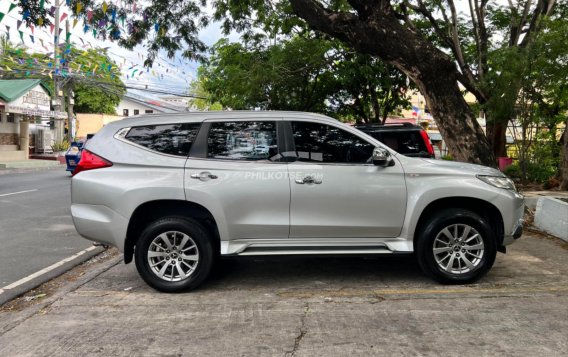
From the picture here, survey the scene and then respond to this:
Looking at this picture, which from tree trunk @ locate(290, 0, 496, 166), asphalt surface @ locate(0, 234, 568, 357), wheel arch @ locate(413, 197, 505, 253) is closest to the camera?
asphalt surface @ locate(0, 234, 568, 357)

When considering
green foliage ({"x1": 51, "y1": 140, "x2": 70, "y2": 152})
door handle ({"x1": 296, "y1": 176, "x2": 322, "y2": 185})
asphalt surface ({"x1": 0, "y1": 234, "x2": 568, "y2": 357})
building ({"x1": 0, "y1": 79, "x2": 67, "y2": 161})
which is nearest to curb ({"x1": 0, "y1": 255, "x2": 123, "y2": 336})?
asphalt surface ({"x1": 0, "y1": 234, "x2": 568, "y2": 357})

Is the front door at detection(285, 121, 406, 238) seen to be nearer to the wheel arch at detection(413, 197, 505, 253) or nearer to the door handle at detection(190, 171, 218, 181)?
the wheel arch at detection(413, 197, 505, 253)

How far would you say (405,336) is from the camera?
4.04 meters

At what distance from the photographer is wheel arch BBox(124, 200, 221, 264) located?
5309mm

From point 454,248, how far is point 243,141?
2.51m

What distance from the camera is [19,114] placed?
107 ft

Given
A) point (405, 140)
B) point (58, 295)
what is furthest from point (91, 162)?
point (405, 140)

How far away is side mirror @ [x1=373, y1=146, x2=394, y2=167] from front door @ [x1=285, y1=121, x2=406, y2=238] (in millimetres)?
62

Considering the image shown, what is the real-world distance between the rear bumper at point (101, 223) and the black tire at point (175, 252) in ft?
0.72

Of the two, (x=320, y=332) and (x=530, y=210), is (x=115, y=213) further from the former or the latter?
(x=530, y=210)

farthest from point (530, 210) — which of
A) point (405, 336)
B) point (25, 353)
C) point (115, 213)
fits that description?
point (25, 353)

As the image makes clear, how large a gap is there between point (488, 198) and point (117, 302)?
3.94 metres

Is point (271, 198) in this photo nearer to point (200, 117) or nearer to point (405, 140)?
point (200, 117)

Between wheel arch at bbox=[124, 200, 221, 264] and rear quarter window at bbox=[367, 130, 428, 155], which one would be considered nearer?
wheel arch at bbox=[124, 200, 221, 264]
